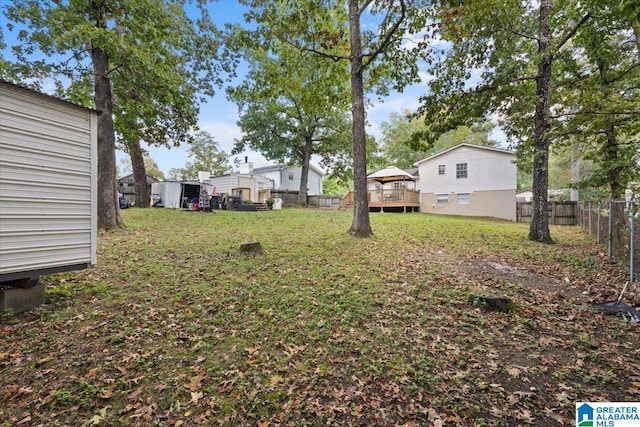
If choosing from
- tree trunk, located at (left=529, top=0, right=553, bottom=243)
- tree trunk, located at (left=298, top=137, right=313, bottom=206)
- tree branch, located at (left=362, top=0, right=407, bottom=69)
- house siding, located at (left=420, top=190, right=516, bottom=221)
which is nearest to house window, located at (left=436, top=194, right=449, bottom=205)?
house siding, located at (left=420, top=190, right=516, bottom=221)

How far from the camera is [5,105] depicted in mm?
3023

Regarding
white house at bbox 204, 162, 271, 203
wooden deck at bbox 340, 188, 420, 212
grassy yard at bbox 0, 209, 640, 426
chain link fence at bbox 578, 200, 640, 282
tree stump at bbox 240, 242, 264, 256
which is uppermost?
white house at bbox 204, 162, 271, 203

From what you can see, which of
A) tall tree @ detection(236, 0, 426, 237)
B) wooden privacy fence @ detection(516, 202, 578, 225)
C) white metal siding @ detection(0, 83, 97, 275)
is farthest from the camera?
wooden privacy fence @ detection(516, 202, 578, 225)

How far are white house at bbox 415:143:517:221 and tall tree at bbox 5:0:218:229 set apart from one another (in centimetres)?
1713

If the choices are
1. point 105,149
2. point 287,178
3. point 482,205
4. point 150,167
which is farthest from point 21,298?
point 150,167

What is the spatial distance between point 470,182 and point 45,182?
2125 cm

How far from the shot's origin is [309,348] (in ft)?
9.77

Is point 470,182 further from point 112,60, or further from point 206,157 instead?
point 206,157

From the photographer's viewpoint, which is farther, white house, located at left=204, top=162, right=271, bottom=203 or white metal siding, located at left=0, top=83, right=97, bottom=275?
white house, located at left=204, top=162, right=271, bottom=203

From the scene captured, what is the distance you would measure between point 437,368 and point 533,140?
9004 mm

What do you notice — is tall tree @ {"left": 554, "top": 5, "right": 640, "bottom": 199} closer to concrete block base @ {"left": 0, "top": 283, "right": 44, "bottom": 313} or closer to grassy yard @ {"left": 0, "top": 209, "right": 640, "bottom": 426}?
grassy yard @ {"left": 0, "top": 209, "right": 640, "bottom": 426}

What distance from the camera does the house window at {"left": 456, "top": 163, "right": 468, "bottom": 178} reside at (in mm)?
19620

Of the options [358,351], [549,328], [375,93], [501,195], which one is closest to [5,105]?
[358,351]

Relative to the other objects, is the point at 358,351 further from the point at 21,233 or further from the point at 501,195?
the point at 501,195
